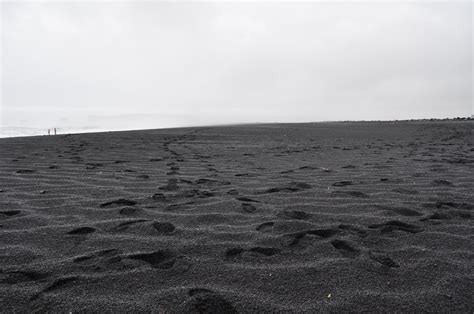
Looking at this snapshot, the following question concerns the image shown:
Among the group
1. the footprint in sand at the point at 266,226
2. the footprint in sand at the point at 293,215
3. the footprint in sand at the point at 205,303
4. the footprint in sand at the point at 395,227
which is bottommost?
the footprint in sand at the point at 205,303

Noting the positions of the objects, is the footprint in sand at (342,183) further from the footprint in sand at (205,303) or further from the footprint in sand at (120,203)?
the footprint in sand at (205,303)

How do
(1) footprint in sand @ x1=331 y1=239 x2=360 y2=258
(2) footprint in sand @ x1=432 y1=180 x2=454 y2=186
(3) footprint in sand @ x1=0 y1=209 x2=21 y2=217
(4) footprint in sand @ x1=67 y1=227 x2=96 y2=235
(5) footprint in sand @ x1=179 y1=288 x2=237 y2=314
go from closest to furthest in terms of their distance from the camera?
(5) footprint in sand @ x1=179 y1=288 x2=237 y2=314 < (1) footprint in sand @ x1=331 y1=239 x2=360 y2=258 < (4) footprint in sand @ x1=67 y1=227 x2=96 y2=235 < (3) footprint in sand @ x1=0 y1=209 x2=21 y2=217 < (2) footprint in sand @ x1=432 y1=180 x2=454 y2=186

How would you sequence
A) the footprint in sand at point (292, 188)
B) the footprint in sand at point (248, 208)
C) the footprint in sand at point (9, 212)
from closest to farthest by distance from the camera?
the footprint in sand at point (9, 212) < the footprint in sand at point (248, 208) < the footprint in sand at point (292, 188)

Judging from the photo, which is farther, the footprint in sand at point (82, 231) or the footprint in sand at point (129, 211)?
the footprint in sand at point (129, 211)

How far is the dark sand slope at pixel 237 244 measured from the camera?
210cm

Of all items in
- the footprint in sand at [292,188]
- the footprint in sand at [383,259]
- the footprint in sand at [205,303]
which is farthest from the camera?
the footprint in sand at [292,188]

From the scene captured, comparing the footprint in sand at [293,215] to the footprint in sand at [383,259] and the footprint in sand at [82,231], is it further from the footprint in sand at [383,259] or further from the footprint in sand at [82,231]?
the footprint in sand at [82,231]

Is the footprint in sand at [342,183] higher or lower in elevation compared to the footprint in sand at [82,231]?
higher

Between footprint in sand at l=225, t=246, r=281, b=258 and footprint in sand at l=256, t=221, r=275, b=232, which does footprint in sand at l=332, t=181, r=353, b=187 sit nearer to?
footprint in sand at l=256, t=221, r=275, b=232

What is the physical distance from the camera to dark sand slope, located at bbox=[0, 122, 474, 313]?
210cm

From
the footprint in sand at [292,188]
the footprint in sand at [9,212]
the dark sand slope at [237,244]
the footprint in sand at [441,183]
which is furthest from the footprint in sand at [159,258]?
the footprint in sand at [441,183]

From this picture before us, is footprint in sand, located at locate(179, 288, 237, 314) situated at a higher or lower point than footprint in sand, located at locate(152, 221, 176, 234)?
lower

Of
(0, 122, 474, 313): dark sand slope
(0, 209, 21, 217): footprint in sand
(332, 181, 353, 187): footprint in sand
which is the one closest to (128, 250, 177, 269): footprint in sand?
(0, 122, 474, 313): dark sand slope

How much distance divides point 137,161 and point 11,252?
4751 mm
